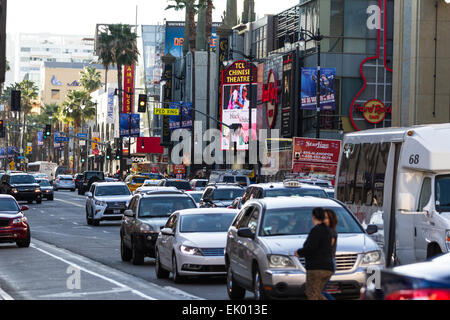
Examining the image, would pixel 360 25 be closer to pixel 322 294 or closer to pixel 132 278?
pixel 132 278

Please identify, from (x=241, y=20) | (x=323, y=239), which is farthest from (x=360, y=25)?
(x=323, y=239)

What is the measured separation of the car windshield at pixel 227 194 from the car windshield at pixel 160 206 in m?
9.72

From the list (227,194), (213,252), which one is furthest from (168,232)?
(227,194)

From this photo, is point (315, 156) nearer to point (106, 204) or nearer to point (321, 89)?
point (106, 204)

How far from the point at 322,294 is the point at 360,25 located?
58877mm

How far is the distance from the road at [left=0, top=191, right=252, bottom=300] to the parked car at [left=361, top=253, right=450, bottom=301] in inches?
328

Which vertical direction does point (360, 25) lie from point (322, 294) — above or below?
above

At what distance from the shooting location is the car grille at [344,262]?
1407 cm

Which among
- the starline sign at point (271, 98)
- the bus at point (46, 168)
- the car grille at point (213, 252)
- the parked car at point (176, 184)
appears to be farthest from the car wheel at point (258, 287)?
the bus at point (46, 168)

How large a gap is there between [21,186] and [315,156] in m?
23.2

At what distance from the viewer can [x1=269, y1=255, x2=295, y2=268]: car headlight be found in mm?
14078

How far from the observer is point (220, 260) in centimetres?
1888

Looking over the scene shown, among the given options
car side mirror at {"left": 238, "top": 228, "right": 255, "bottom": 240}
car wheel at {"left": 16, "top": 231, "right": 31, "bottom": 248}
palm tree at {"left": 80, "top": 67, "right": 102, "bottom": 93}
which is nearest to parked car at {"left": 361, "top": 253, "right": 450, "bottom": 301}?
car side mirror at {"left": 238, "top": 228, "right": 255, "bottom": 240}
